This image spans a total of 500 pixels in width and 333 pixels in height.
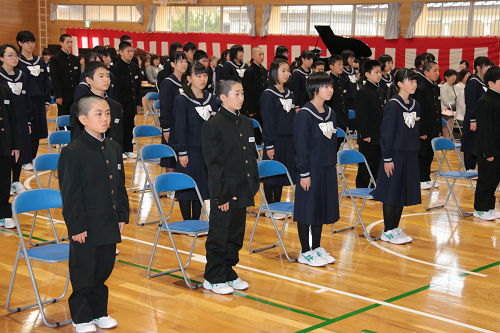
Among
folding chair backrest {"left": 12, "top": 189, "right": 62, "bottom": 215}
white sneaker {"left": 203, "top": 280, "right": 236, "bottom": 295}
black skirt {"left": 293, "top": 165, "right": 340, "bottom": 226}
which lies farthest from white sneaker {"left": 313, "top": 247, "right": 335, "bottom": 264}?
folding chair backrest {"left": 12, "top": 189, "right": 62, "bottom": 215}

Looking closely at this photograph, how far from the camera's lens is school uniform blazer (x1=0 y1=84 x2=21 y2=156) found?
570 centimetres

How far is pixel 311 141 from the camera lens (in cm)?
493

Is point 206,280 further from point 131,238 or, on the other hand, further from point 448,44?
point 448,44

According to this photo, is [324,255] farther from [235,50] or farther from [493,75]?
[235,50]

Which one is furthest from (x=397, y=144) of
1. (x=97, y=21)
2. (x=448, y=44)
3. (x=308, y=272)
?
(x=97, y=21)

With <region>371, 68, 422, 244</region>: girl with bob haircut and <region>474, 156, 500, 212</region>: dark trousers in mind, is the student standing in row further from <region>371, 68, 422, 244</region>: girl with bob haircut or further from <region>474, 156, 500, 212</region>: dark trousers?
<region>474, 156, 500, 212</region>: dark trousers

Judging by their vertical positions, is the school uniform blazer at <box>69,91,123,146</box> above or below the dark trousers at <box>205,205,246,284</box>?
above

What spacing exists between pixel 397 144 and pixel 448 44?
11174 mm

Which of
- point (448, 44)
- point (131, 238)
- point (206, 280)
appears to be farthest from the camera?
point (448, 44)

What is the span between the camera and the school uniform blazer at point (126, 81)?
29.9ft

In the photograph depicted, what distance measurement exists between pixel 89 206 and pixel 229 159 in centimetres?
116

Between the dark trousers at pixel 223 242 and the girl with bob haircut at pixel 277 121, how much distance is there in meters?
1.86

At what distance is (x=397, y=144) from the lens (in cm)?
566

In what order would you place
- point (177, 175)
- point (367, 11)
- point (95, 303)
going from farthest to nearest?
1. point (367, 11)
2. point (177, 175)
3. point (95, 303)
